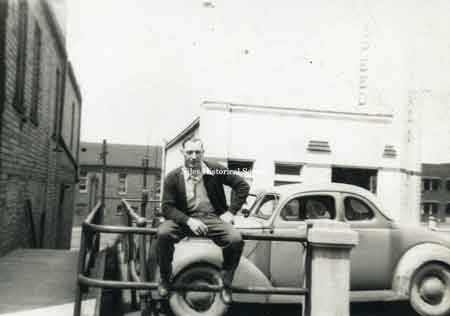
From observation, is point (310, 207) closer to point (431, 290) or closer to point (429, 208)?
point (431, 290)

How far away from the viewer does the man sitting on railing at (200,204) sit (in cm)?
405

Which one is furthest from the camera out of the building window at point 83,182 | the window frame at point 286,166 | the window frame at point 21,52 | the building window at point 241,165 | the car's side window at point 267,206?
the building window at point 83,182

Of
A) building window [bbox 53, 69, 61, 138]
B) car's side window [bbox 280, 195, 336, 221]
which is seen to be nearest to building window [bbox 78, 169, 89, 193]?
building window [bbox 53, 69, 61, 138]

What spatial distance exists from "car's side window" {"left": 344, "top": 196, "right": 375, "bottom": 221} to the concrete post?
3032 millimetres

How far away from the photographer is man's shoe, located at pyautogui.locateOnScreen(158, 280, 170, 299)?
12.6 ft

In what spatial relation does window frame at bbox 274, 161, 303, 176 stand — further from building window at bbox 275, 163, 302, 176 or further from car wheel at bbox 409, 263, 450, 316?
car wheel at bbox 409, 263, 450, 316

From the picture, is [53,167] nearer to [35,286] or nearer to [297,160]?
[297,160]

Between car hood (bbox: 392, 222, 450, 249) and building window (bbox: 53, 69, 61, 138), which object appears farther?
building window (bbox: 53, 69, 61, 138)

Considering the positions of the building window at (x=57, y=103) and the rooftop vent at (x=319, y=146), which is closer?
the building window at (x=57, y=103)

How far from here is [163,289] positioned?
3857 mm

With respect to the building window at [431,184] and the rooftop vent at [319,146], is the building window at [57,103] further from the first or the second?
the building window at [431,184]

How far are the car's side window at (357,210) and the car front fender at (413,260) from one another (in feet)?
2.50

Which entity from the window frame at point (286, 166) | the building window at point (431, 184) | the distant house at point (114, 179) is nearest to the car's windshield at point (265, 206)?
the window frame at point (286, 166)

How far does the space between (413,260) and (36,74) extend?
29.9 ft
